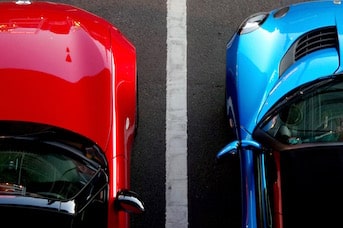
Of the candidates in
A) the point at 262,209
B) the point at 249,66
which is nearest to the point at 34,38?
the point at 249,66

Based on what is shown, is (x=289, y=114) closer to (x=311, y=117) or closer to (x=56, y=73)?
(x=311, y=117)

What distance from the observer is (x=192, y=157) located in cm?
523

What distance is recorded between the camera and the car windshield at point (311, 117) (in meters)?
4.17

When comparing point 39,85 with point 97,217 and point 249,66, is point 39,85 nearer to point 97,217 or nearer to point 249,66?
point 97,217

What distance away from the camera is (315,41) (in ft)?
14.9

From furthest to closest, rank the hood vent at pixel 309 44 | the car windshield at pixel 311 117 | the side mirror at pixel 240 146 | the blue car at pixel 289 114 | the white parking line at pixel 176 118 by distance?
the white parking line at pixel 176 118 → the hood vent at pixel 309 44 → the side mirror at pixel 240 146 → the car windshield at pixel 311 117 → the blue car at pixel 289 114

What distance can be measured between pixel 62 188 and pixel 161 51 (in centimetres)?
205

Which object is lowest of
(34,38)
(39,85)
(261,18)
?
(39,85)

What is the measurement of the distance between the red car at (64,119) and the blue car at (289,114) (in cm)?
77

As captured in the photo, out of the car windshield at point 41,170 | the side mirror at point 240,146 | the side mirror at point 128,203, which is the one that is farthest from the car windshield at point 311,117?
the car windshield at point 41,170

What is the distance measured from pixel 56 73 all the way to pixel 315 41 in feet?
5.99

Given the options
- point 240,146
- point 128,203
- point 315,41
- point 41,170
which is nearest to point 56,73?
point 41,170

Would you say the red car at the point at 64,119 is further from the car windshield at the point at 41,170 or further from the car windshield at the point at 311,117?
the car windshield at the point at 311,117

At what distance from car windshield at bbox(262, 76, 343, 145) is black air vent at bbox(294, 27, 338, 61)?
36 cm
